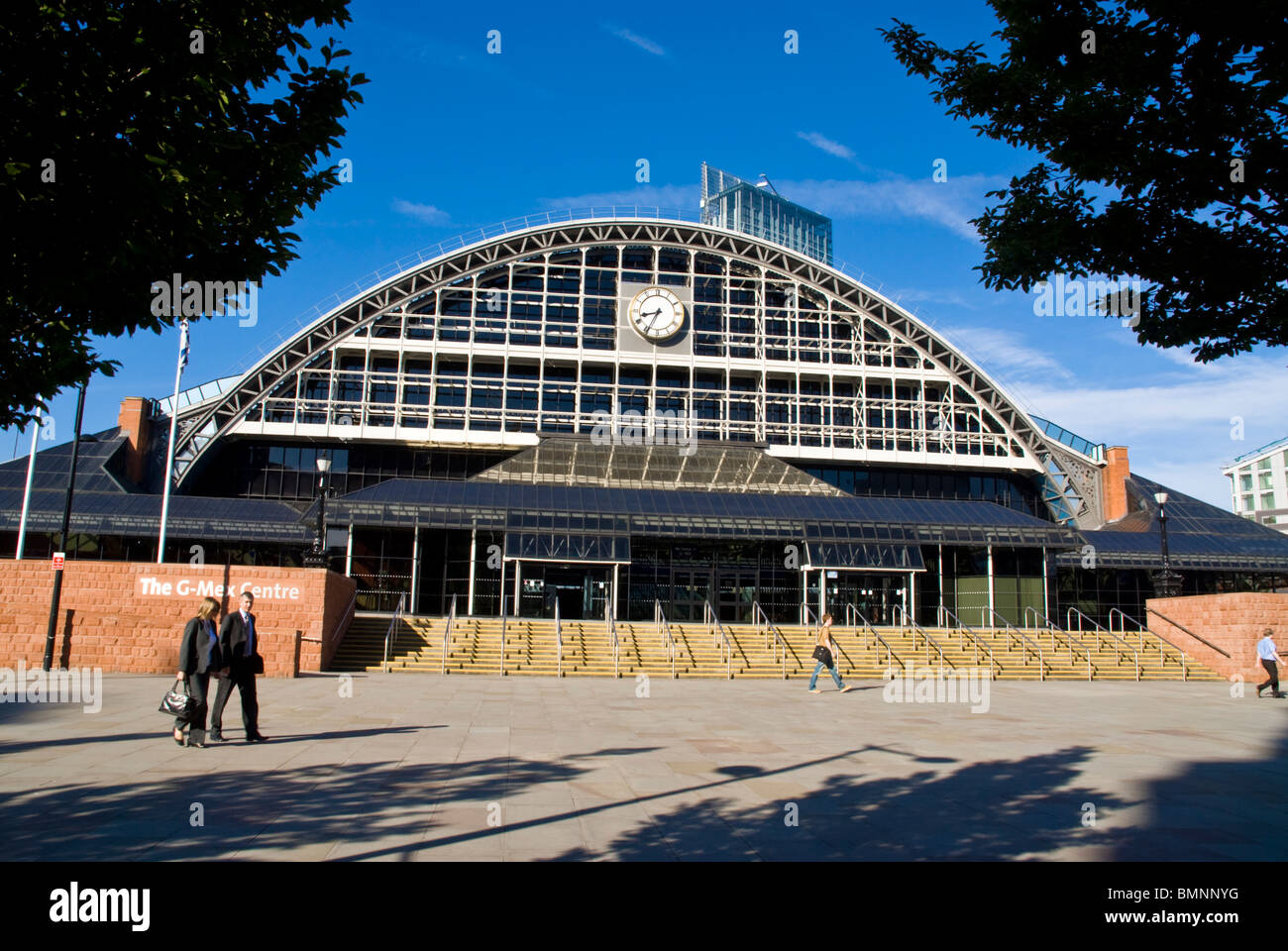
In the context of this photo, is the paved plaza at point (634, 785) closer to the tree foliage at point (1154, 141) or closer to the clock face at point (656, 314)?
the tree foliage at point (1154, 141)

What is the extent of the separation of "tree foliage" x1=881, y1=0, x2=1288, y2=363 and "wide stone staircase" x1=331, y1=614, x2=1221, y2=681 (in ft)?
55.4

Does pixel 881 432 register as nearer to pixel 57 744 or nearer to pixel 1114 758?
pixel 1114 758

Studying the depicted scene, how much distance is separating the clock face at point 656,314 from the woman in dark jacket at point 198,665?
33.5 meters

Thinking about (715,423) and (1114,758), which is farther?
(715,423)

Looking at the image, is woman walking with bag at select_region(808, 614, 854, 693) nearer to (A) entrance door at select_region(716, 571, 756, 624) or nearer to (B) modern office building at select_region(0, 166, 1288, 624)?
(B) modern office building at select_region(0, 166, 1288, 624)

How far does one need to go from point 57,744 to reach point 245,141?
7809 millimetres

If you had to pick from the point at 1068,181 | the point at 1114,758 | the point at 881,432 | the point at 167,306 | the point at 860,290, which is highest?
the point at 860,290

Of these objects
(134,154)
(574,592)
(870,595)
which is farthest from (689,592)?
(134,154)

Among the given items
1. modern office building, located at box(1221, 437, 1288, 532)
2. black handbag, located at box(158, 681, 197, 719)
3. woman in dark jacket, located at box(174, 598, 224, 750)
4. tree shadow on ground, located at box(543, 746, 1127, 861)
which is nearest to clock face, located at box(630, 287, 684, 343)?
woman in dark jacket, located at box(174, 598, 224, 750)

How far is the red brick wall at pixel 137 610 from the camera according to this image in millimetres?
20328

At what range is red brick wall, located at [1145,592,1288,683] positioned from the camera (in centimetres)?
2477

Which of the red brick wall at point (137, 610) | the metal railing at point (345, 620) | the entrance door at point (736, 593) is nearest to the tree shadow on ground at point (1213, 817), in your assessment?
the red brick wall at point (137, 610)
